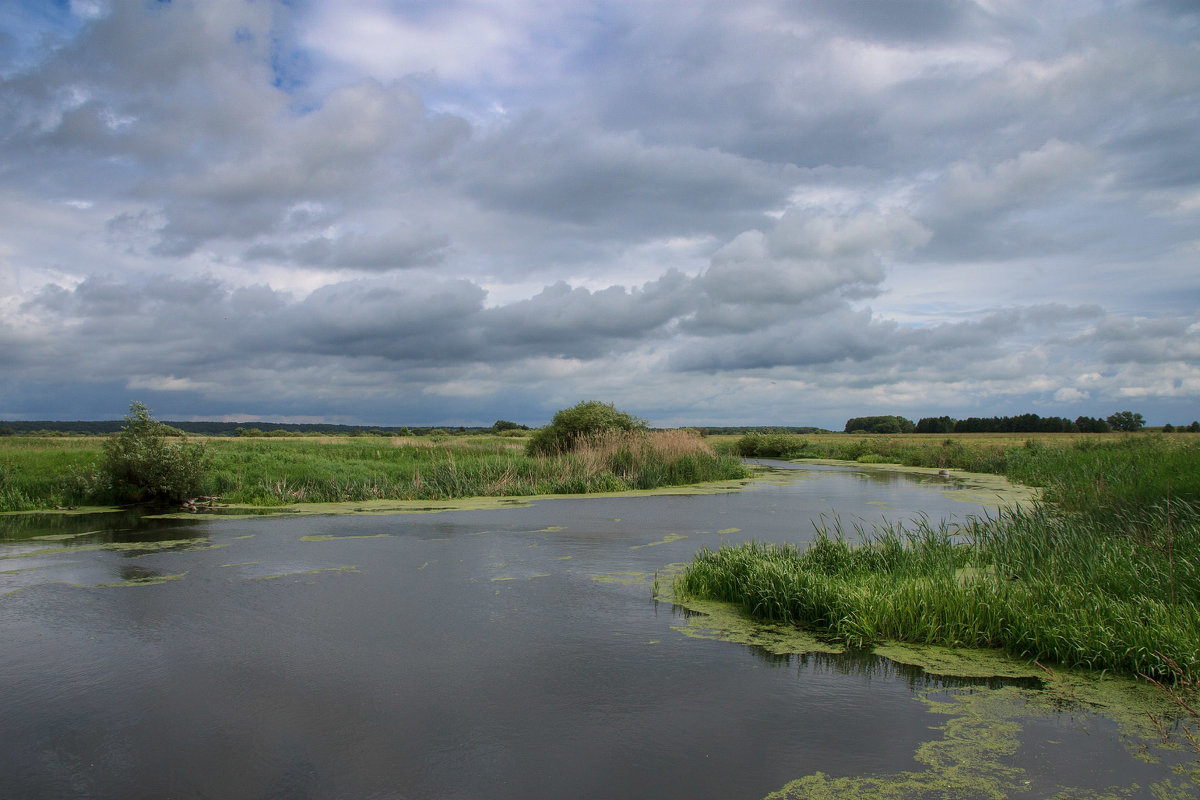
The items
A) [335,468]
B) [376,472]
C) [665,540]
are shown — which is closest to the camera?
[665,540]

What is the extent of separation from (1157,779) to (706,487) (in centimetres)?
2055

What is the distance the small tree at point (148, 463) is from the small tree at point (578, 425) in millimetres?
12949

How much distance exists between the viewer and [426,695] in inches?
231

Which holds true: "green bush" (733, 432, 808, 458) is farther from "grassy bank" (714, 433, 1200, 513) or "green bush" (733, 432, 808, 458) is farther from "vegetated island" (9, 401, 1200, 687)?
"vegetated island" (9, 401, 1200, 687)

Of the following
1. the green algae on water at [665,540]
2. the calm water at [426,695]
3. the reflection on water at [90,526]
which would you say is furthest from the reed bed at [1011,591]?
the reflection on water at [90,526]

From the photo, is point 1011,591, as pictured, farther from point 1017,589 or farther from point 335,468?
point 335,468

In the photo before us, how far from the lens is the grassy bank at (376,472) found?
18562 mm

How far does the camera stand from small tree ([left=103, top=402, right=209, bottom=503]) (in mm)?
17688

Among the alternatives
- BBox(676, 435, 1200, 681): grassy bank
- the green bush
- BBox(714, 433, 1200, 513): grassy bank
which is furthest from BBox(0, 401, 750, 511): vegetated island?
the green bush

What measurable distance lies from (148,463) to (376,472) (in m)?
6.28

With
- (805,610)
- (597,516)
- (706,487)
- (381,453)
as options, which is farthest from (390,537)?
(381,453)

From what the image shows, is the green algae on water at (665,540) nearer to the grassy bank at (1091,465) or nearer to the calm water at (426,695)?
the calm water at (426,695)

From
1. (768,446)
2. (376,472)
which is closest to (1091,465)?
(376,472)

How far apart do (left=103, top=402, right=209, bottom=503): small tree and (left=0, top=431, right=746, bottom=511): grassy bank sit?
0.62 metres
